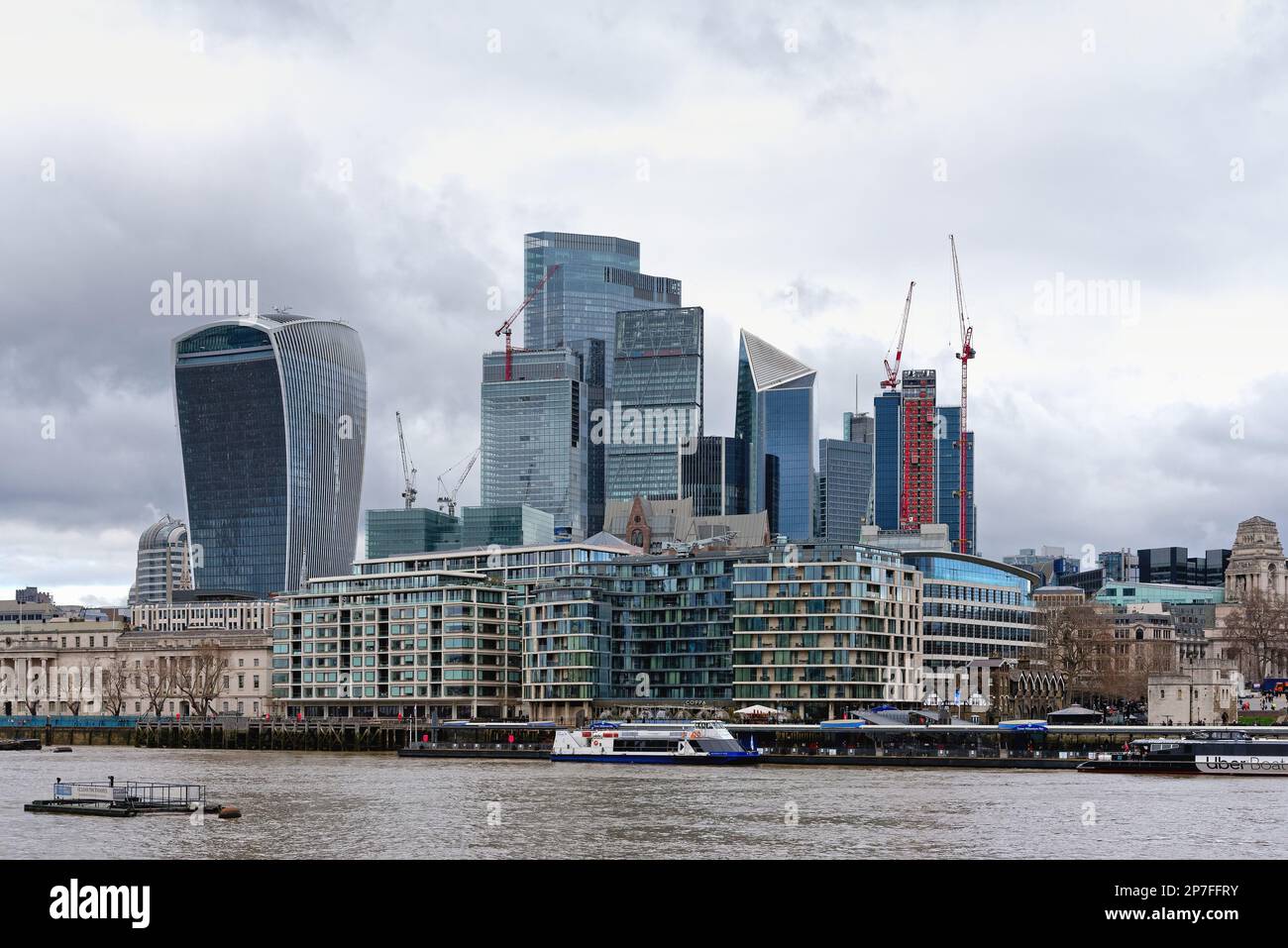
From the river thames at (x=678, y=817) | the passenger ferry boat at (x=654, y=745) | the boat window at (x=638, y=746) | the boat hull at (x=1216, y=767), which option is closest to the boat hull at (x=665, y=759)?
the passenger ferry boat at (x=654, y=745)

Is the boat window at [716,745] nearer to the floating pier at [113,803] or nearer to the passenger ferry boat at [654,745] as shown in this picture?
the passenger ferry boat at [654,745]

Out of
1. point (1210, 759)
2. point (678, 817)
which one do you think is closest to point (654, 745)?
point (1210, 759)

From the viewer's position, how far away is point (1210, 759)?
12606 cm

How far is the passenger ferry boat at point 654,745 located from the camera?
147 meters

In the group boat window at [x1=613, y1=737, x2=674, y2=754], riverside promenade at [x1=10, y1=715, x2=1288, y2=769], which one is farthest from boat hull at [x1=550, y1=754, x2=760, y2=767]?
riverside promenade at [x1=10, y1=715, x2=1288, y2=769]

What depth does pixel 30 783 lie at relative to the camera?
11625 cm

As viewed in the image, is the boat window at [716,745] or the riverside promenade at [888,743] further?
the boat window at [716,745]

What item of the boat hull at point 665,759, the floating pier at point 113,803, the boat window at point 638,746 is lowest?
the boat hull at point 665,759

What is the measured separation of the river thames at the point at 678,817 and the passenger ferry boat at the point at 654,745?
13870 millimetres

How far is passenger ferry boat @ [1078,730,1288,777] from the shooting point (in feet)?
409

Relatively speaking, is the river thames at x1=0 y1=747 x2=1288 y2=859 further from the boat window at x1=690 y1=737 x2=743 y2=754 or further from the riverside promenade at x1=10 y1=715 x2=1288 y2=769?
the boat window at x1=690 y1=737 x2=743 y2=754
